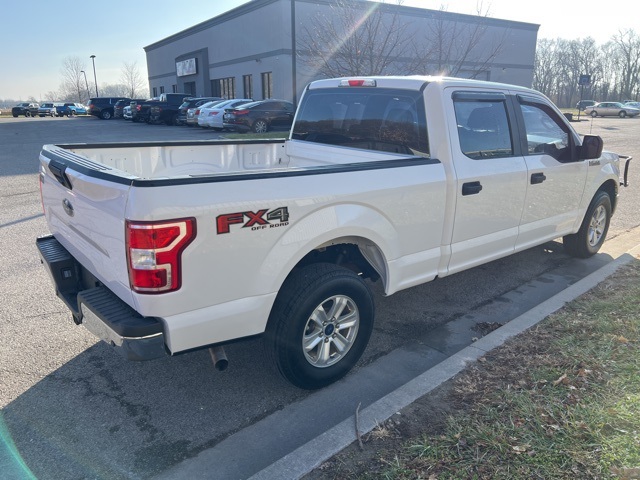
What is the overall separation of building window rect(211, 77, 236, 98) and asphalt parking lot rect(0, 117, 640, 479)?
1403 inches

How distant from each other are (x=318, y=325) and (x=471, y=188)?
1.68 m

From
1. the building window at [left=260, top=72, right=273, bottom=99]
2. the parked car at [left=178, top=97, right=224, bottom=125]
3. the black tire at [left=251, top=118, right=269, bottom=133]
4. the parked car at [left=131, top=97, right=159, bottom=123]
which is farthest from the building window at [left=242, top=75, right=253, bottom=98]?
the black tire at [left=251, top=118, right=269, bottom=133]

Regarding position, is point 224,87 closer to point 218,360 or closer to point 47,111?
point 47,111

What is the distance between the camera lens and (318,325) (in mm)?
3305

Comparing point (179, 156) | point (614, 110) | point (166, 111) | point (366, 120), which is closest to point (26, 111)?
point (166, 111)

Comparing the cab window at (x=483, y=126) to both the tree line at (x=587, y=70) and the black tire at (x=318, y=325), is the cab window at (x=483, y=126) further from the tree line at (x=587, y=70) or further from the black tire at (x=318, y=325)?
the tree line at (x=587, y=70)

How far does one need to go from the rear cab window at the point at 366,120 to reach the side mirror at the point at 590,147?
2130mm

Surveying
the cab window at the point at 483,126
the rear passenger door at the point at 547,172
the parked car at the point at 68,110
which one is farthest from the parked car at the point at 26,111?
the cab window at the point at 483,126

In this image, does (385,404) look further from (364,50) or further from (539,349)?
(364,50)

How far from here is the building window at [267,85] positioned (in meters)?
33.6

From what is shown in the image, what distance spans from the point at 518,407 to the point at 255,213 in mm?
1891

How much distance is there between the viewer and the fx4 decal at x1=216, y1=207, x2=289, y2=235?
2.63 metres

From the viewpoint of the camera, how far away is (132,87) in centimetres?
9931

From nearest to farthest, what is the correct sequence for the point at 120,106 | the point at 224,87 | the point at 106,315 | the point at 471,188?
the point at 106,315 → the point at 471,188 → the point at 120,106 → the point at 224,87
